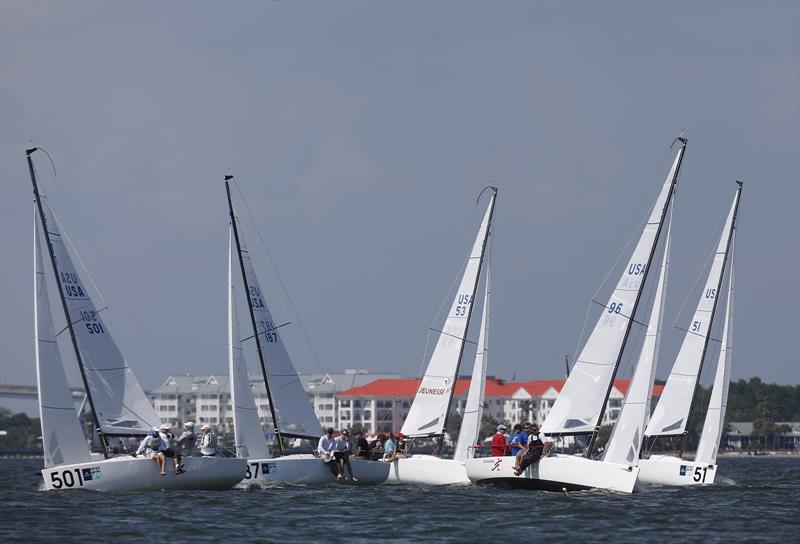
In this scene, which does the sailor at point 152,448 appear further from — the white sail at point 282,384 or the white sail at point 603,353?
the white sail at point 603,353

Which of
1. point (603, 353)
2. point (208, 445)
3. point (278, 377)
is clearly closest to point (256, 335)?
point (278, 377)

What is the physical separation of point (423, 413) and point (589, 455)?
305 inches

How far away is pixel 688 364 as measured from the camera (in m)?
41.3

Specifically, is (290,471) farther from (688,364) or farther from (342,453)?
(688,364)

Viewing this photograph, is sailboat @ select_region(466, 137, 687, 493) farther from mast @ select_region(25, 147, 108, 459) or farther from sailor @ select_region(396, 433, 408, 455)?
mast @ select_region(25, 147, 108, 459)

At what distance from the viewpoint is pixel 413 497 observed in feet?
106

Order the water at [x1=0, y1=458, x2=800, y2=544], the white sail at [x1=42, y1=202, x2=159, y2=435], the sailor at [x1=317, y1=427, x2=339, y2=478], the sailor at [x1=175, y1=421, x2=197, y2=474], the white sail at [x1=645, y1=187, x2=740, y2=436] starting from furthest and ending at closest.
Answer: the white sail at [x1=645, y1=187, x2=740, y2=436] → the sailor at [x1=317, y1=427, x2=339, y2=478] → the white sail at [x1=42, y1=202, x2=159, y2=435] → the sailor at [x1=175, y1=421, x2=197, y2=474] → the water at [x1=0, y1=458, x2=800, y2=544]

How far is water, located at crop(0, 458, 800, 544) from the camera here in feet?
77.9

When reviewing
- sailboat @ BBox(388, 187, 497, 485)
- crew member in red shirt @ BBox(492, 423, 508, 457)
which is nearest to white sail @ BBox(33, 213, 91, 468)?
crew member in red shirt @ BBox(492, 423, 508, 457)

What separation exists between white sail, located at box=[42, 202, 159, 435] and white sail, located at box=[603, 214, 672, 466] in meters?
10.5

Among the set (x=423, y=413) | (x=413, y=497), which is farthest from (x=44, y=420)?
(x=423, y=413)

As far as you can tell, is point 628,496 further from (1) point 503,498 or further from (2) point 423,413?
(2) point 423,413

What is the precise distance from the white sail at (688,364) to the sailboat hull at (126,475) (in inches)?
590

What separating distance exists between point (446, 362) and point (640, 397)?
794 centimetres
